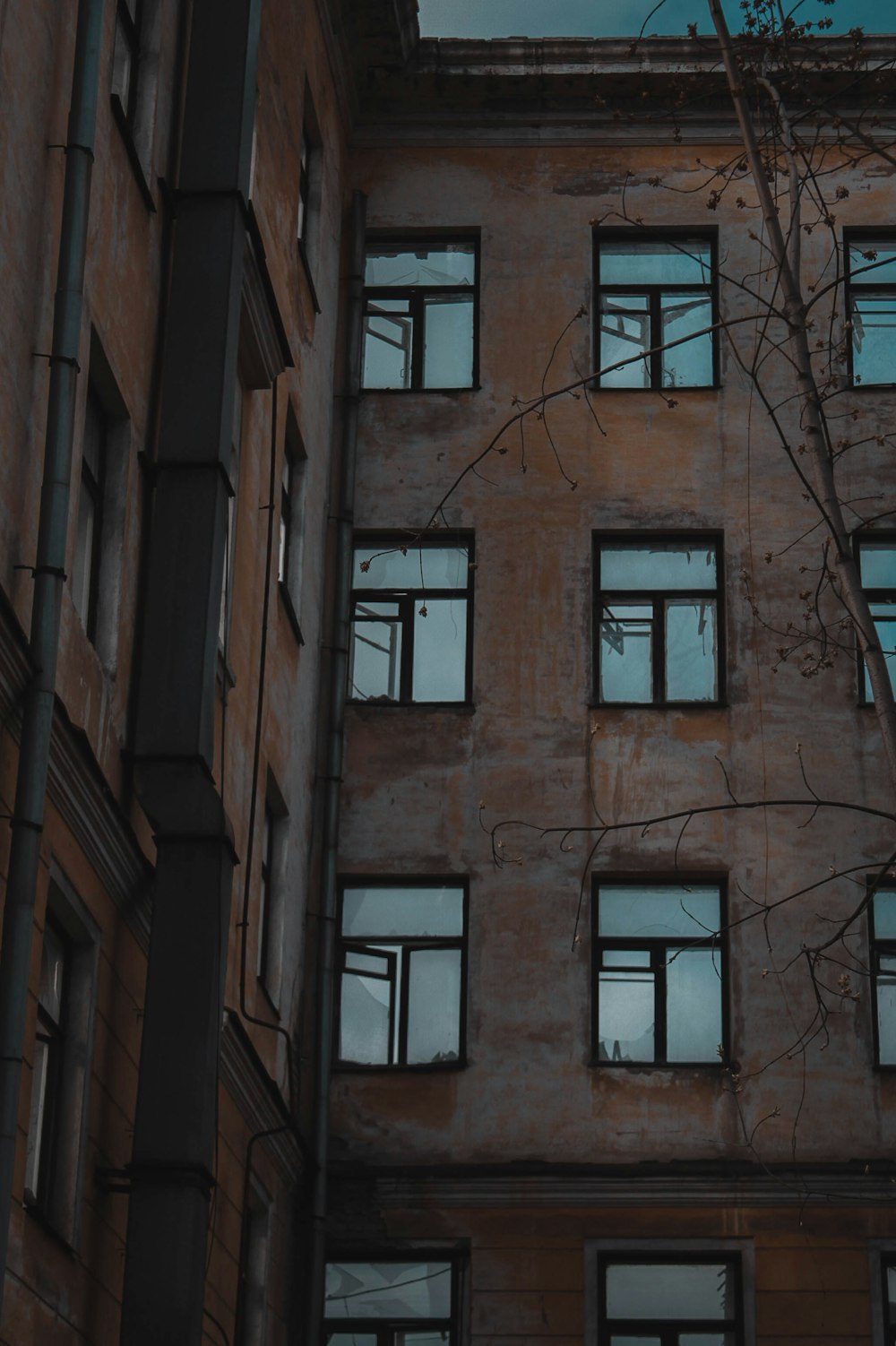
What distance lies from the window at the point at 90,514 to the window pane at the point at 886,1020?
863cm

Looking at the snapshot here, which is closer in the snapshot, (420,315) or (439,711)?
(439,711)

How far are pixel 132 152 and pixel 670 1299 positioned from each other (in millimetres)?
9931

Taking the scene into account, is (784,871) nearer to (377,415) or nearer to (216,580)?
(377,415)

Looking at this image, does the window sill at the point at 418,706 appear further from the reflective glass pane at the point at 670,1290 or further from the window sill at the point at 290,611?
the reflective glass pane at the point at 670,1290

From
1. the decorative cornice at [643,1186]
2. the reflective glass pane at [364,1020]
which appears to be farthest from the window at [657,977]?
the reflective glass pane at [364,1020]

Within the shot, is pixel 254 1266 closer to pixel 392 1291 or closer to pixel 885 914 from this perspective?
pixel 392 1291

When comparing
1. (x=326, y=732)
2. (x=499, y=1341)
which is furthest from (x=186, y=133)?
(x=499, y=1341)

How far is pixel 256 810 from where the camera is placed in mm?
16578

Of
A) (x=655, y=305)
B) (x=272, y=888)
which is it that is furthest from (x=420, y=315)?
(x=272, y=888)

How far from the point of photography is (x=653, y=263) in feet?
71.6

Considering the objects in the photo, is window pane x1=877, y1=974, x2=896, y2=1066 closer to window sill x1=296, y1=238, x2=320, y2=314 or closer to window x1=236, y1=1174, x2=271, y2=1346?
window x1=236, y1=1174, x2=271, y2=1346

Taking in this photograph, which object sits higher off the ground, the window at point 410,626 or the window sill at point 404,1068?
the window at point 410,626

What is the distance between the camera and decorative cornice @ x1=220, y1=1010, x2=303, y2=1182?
585 inches

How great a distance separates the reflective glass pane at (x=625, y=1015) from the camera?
1877 centimetres
